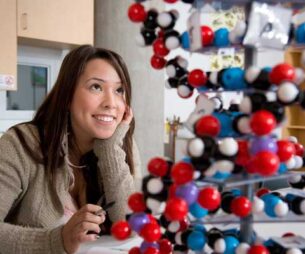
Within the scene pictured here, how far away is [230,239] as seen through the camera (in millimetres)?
582

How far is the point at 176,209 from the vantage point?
0.49 meters

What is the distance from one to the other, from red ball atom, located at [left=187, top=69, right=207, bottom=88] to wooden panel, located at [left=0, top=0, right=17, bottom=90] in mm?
1835

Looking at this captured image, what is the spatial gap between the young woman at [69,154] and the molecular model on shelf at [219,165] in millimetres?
522

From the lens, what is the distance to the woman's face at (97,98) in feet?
4.03

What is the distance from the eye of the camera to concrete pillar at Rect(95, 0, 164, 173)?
2682 millimetres

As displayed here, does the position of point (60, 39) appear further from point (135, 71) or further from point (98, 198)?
point (98, 198)

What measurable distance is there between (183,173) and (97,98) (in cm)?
77

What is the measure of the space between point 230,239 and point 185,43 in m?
0.28

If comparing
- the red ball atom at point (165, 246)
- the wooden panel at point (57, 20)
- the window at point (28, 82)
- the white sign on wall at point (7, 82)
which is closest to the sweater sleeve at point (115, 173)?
the red ball atom at point (165, 246)

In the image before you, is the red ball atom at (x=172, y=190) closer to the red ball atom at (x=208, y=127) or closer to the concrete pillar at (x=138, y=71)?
the red ball atom at (x=208, y=127)

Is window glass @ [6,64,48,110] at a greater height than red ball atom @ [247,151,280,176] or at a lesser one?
greater

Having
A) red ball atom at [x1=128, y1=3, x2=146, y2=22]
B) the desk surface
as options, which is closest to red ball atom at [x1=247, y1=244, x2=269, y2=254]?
red ball atom at [x1=128, y1=3, x2=146, y2=22]

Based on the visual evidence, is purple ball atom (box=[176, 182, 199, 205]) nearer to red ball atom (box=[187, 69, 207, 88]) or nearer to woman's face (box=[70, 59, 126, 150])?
red ball atom (box=[187, 69, 207, 88])

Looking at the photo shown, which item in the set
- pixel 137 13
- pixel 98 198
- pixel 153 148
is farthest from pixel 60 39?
pixel 137 13
